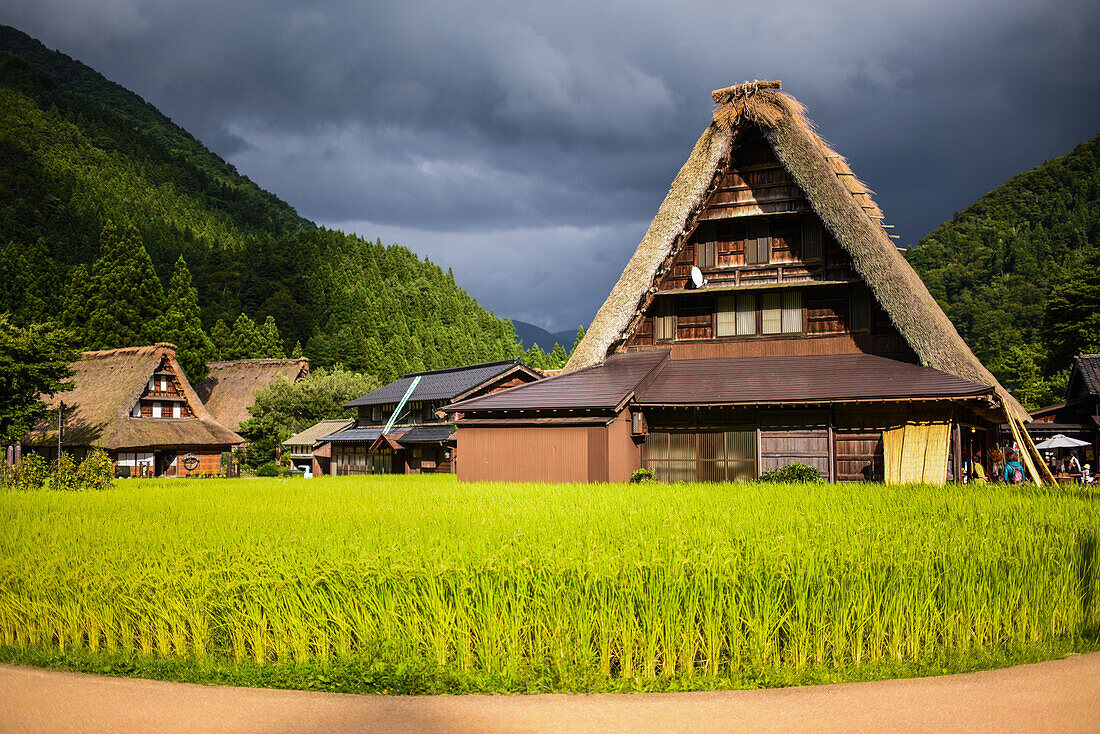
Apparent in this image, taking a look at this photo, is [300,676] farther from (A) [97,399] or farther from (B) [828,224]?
(A) [97,399]

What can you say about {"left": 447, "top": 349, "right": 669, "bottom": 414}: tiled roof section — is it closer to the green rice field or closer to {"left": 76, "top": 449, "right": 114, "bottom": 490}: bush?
{"left": 76, "top": 449, "right": 114, "bottom": 490}: bush

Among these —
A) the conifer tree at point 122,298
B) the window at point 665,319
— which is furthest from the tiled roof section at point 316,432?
the window at point 665,319

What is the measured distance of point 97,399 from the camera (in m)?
36.3

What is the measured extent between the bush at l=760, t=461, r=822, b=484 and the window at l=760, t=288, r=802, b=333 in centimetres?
430

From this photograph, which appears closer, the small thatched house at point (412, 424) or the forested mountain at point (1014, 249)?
the small thatched house at point (412, 424)

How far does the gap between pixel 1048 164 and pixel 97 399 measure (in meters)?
89.5

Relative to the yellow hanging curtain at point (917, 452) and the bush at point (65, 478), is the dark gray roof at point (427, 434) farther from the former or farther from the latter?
the yellow hanging curtain at point (917, 452)

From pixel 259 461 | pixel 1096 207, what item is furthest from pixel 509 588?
pixel 1096 207

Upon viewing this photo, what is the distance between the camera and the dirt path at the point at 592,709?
15.1 feet

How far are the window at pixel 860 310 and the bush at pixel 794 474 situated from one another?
4.36 metres

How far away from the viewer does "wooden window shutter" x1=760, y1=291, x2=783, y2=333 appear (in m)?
20.1

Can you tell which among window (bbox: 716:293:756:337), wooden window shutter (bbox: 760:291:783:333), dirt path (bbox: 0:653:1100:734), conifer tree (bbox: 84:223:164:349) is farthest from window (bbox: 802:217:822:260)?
conifer tree (bbox: 84:223:164:349)

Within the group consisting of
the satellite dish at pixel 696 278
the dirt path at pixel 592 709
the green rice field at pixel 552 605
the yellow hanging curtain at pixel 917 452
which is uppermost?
the satellite dish at pixel 696 278

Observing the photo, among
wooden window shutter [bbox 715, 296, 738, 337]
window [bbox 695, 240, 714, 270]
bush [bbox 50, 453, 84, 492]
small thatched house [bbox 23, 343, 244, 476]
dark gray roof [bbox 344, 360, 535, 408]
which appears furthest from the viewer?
small thatched house [bbox 23, 343, 244, 476]
